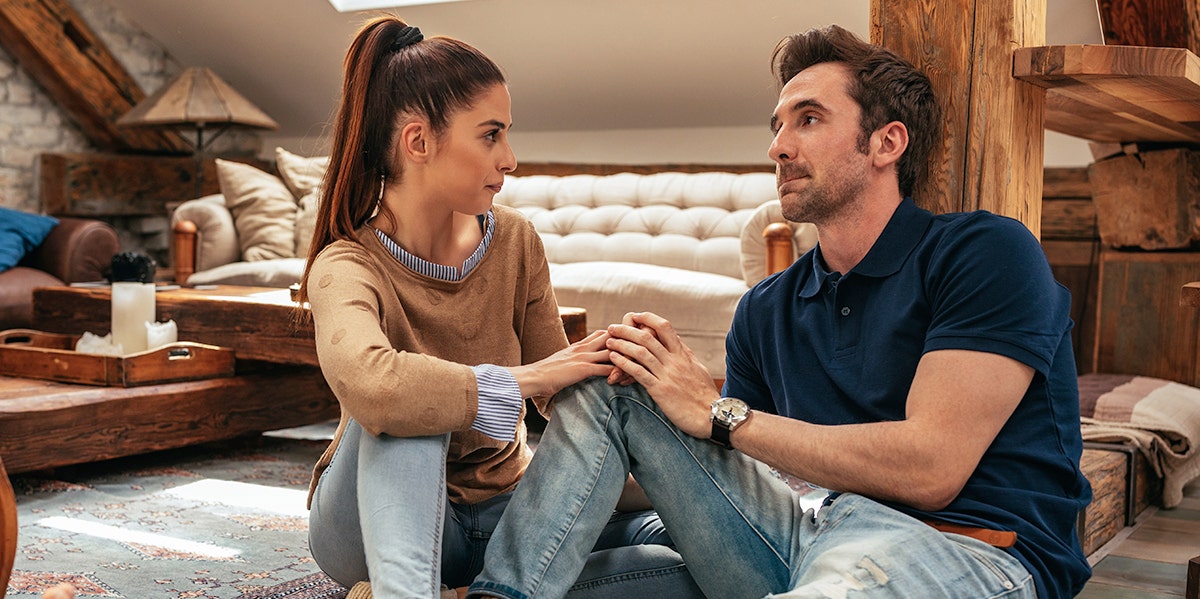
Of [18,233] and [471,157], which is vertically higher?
[471,157]

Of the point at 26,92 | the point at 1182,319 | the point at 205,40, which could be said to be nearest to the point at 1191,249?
the point at 1182,319

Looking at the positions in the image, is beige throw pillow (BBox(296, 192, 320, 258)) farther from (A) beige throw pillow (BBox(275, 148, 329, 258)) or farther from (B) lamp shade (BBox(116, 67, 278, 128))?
(B) lamp shade (BBox(116, 67, 278, 128))

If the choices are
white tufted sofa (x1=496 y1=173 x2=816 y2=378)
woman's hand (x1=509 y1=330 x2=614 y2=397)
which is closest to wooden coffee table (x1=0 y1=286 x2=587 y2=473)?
white tufted sofa (x1=496 y1=173 x2=816 y2=378)

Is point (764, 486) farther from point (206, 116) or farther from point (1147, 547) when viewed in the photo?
point (206, 116)

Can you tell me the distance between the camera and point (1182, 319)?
11.0 feet

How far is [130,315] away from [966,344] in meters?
2.62

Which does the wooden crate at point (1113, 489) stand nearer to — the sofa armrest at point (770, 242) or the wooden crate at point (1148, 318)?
the wooden crate at point (1148, 318)

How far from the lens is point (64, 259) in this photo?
5074mm

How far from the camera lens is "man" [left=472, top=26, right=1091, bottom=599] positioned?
1327mm

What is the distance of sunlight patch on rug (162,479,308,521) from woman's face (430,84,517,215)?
1.29 meters

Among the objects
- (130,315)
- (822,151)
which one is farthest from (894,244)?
(130,315)

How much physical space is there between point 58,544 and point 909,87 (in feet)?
6.39

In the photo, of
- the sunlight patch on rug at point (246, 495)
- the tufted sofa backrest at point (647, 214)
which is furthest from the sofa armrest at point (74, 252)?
the sunlight patch on rug at point (246, 495)

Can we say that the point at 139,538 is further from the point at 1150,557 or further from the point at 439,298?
the point at 1150,557
